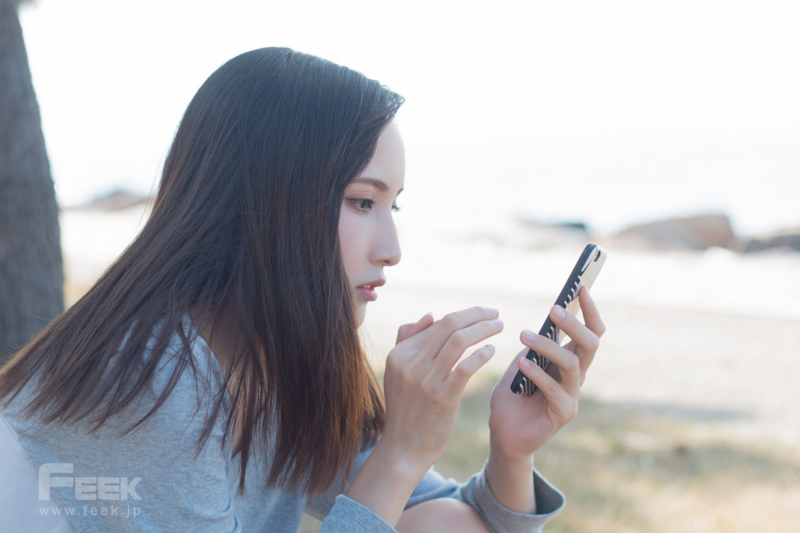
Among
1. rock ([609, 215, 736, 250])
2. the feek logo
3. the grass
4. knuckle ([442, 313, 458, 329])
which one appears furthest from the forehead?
rock ([609, 215, 736, 250])

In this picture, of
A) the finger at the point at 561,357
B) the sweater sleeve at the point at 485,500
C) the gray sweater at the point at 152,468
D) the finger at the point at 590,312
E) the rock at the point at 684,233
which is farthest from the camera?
the rock at the point at 684,233

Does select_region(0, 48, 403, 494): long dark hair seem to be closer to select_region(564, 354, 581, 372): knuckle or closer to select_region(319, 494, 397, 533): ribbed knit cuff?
select_region(319, 494, 397, 533): ribbed knit cuff

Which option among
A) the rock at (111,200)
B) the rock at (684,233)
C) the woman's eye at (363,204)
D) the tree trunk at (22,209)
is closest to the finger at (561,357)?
the woman's eye at (363,204)

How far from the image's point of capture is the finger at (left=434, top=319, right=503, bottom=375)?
1298 millimetres

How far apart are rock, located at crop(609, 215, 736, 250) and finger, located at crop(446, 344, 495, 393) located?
13.1m

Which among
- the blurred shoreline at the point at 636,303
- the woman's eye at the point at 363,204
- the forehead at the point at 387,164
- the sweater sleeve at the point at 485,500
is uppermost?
the forehead at the point at 387,164

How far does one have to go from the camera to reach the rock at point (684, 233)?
547 inches

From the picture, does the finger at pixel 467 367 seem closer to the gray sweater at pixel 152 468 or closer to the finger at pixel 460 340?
the finger at pixel 460 340

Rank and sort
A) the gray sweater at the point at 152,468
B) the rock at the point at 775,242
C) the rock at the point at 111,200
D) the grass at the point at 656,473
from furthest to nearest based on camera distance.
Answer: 1. the rock at the point at 111,200
2. the rock at the point at 775,242
3. the grass at the point at 656,473
4. the gray sweater at the point at 152,468

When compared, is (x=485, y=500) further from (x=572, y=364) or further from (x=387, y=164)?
(x=387, y=164)

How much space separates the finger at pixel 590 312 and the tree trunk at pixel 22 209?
2472 mm

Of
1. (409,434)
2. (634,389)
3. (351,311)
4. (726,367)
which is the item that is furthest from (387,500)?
(726,367)

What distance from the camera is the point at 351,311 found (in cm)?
146

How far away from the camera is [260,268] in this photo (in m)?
1.37
